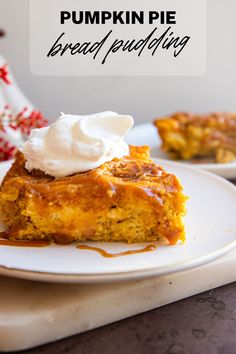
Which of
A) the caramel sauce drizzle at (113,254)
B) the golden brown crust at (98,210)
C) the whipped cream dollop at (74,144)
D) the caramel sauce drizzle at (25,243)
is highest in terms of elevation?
the whipped cream dollop at (74,144)

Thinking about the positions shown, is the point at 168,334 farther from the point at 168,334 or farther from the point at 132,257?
the point at 132,257

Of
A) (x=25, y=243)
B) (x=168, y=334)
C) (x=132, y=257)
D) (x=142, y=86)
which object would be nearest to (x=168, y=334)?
(x=168, y=334)

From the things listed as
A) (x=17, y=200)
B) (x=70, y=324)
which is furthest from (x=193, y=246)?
(x=17, y=200)

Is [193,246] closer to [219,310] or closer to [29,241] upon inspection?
[219,310]

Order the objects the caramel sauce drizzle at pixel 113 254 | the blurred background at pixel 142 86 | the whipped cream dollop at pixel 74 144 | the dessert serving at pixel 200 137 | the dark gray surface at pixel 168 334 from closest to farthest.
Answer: the dark gray surface at pixel 168 334, the caramel sauce drizzle at pixel 113 254, the whipped cream dollop at pixel 74 144, the dessert serving at pixel 200 137, the blurred background at pixel 142 86

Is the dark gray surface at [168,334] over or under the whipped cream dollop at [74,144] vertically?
under

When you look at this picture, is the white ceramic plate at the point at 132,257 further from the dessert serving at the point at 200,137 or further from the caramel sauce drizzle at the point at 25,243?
the dessert serving at the point at 200,137

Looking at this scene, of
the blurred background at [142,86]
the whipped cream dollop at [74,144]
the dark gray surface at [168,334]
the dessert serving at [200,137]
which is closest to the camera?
the dark gray surface at [168,334]

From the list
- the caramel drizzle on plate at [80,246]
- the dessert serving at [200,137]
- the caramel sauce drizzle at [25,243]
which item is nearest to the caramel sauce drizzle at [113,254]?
the caramel drizzle on plate at [80,246]
